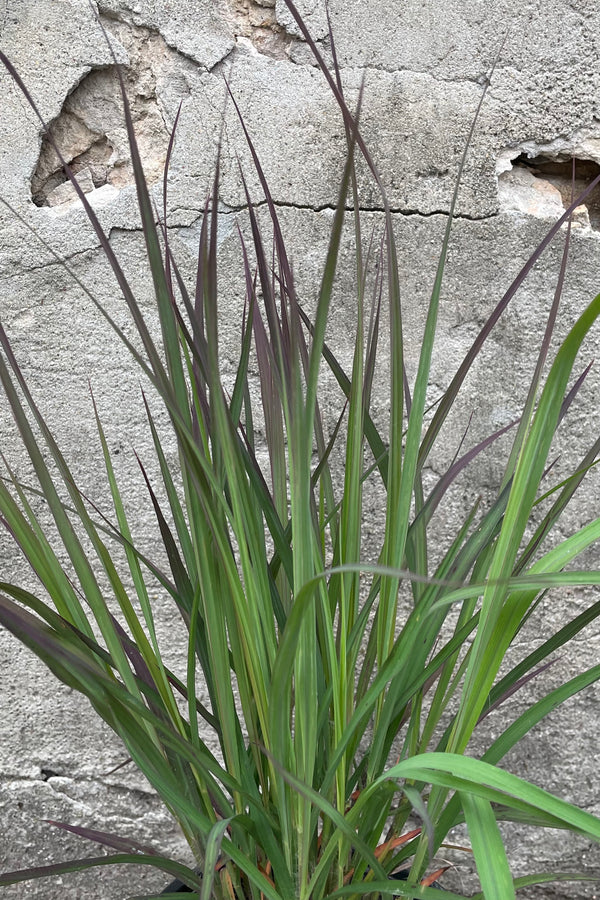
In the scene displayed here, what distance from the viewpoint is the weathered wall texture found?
3.37 feet

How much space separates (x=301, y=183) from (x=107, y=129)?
0.32m

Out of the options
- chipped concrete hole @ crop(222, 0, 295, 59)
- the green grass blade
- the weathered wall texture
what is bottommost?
the green grass blade

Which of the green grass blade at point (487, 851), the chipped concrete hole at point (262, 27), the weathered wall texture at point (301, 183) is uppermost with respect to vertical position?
the chipped concrete hole at point (262, 27)

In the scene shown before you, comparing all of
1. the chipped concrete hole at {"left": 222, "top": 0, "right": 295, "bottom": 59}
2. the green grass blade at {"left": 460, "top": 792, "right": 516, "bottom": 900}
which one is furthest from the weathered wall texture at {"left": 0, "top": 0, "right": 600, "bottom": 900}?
the green grass blade at {"left": 460, "top": 792, "right": 516, "bottom": 900}

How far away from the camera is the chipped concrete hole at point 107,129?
1.05 meters

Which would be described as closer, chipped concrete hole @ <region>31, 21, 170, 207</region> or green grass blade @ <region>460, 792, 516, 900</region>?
green grass blade @ <region>460, 792, 516, 900</region>

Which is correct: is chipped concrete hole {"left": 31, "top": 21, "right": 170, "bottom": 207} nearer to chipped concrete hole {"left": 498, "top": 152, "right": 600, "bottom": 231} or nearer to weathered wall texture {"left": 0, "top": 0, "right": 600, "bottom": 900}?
weathered wall texture {"left": 0, "top": 0, "right": 600, "bottom": 900}

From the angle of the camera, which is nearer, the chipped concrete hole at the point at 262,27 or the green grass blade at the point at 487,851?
the green grass blade at the point at 487,851

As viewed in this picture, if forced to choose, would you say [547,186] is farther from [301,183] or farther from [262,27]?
[262,27]

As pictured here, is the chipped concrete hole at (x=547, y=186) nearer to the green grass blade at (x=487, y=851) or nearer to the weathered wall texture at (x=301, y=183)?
the weathered wall texture at (x=301, y=183)

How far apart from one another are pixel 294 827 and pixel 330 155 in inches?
35.4

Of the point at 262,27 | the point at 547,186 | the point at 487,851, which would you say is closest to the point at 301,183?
the point at 262,27

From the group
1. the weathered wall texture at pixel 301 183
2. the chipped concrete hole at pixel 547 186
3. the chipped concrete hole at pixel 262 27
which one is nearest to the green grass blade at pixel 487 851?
the weathered wall texture at pixel 301 183

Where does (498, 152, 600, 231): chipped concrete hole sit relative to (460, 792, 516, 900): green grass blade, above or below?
above
